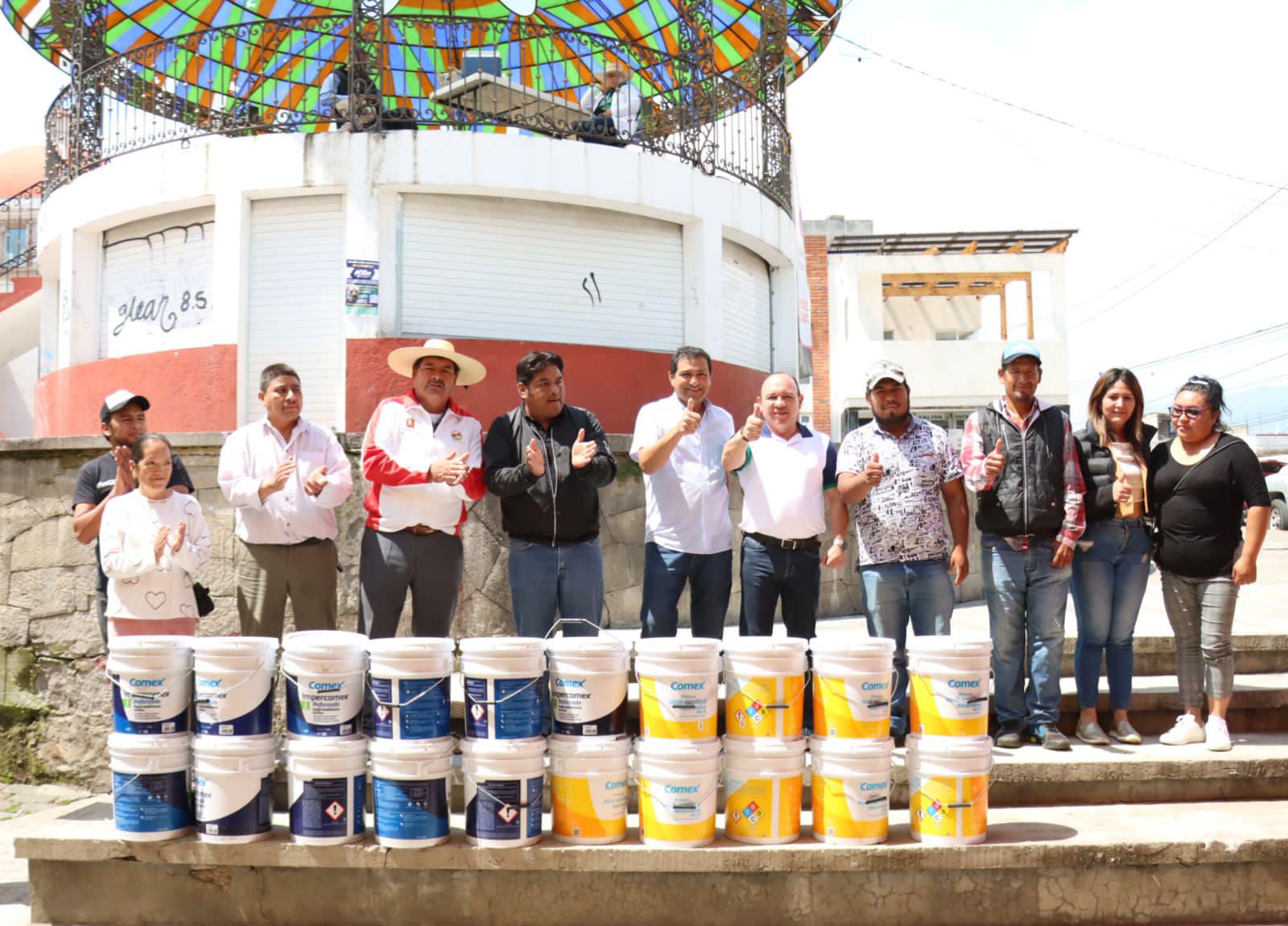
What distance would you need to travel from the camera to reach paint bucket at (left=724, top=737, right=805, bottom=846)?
4289 millimetres

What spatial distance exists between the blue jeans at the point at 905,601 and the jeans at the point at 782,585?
30 cm

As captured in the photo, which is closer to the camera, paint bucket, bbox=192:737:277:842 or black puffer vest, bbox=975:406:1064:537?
paint bucket, bbox=192:737:277:842

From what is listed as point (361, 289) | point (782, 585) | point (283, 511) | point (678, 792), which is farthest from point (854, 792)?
point (361, 289)

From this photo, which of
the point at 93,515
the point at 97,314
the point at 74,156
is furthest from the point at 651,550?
the point at 74,156

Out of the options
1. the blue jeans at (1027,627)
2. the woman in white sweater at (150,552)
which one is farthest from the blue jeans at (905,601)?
the woman in white sweater at (150,552)

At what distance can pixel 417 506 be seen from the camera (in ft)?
16.8

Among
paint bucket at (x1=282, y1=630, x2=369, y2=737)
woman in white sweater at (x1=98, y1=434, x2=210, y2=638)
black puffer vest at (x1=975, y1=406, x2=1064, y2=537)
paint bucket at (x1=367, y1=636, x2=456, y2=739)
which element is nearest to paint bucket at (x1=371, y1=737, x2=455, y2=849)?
paint bucket at (x1=367, y1=636, x2=456, y2=739)

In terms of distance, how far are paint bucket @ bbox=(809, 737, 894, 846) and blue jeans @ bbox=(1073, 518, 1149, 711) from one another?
1550mm

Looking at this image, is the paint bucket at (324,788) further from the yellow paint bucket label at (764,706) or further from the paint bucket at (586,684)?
the yellow paint bucket label at (764,706)

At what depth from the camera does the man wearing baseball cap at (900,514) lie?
200 inches

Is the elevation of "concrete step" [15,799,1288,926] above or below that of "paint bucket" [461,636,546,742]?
below

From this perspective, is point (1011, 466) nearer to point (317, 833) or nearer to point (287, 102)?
point (317, 833)

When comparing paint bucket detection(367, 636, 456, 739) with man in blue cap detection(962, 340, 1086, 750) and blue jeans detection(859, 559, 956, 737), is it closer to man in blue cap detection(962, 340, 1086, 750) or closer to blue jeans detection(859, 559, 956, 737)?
blue jeans detection(859, 559, 956, 737)

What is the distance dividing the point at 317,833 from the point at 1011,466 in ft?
11.9
